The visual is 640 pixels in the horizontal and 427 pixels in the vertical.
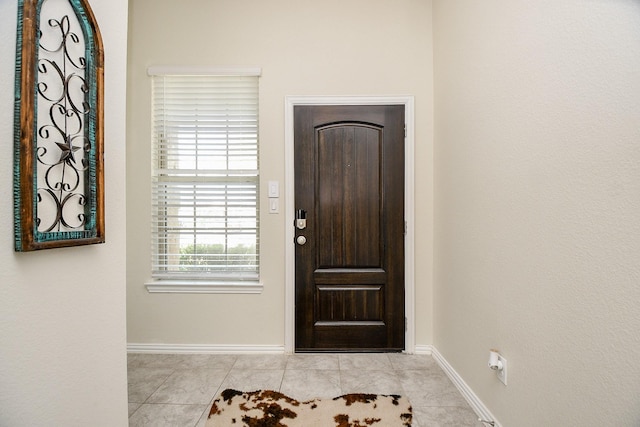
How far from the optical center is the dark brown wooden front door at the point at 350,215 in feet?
8.11

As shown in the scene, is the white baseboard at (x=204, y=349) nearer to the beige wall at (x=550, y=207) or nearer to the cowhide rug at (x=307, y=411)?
the cowhide rug at (x=307, y=411)

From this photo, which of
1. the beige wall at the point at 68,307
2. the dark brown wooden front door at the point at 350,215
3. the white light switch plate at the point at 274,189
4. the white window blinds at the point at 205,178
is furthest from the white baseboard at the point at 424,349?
the beige wall at the point at 68,307

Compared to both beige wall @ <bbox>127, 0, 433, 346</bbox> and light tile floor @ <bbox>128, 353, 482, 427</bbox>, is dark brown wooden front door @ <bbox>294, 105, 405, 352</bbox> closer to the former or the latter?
beige wall @ <bbox>127, 0, 433, 346</bbox>


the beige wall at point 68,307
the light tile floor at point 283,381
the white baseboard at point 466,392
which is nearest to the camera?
the beige wall at point 68,307

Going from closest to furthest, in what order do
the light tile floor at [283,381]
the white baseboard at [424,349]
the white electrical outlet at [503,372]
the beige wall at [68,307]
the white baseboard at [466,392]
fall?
the beige wall at [68,307] → the white electrical outlet at [503,372] → the white baseboard at [466,392] → the light tile floor at [283,381] → the white baseboard at [424,349]

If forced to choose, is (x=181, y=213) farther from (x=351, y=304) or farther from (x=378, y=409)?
(x=378, y=409)

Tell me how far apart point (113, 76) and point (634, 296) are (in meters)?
1.93

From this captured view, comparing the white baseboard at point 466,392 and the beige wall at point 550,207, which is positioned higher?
the beige wall at point 550,207

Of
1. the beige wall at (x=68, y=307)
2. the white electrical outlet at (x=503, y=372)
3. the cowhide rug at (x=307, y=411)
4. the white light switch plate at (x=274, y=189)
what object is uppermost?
the white light switch plate at (x=274, y=189)

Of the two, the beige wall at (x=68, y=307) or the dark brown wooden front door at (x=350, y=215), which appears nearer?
the beige wall at (x=68, y=307)

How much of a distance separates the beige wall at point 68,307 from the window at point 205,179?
1.25 m

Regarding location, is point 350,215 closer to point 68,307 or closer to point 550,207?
point 550,207

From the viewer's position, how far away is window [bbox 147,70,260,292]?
8.29 ft

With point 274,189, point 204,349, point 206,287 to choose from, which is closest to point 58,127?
point 274,189
